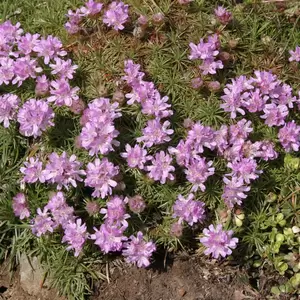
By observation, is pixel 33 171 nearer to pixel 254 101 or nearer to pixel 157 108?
pixel 157 108

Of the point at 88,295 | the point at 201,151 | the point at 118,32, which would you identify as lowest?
the point at 88,295

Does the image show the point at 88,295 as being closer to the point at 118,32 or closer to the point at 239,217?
the point at 239,217

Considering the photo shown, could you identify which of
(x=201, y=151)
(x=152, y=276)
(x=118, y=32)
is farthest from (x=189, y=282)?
(x=118, y=32)

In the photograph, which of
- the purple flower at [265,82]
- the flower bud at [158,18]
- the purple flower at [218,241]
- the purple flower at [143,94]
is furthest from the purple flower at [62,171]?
the purple flower at [265,82]

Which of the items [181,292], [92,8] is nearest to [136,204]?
[181,292]

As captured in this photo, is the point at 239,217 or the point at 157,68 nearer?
the point at 239,217

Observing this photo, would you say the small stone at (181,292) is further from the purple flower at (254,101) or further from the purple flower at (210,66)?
the purple flower at (210,66)

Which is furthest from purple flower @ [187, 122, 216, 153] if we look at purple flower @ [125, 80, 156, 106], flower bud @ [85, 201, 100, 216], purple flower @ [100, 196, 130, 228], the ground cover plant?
flower bud @ [85, 201, 100, 216]
